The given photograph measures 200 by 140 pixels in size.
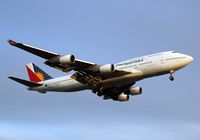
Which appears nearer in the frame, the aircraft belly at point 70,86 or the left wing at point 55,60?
the left wing at point 55,60

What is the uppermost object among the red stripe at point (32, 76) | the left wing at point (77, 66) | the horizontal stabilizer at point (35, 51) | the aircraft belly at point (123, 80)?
the red stripe at point (32, 76)

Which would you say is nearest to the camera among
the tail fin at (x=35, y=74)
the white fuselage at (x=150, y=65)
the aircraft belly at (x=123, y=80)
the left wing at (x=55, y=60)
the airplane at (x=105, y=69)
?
the left wing at (x=55, y=60)

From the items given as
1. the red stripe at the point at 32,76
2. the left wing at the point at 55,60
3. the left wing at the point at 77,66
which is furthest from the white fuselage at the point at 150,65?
the red stripe at the point at 32,76

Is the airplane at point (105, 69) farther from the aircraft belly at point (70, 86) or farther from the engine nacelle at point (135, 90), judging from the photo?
the engine nacelle at point (135, 90)

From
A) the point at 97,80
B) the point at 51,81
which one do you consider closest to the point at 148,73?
the point at 97,80

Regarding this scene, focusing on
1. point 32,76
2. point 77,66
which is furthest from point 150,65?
point 32,76

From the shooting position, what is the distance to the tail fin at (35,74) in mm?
70625

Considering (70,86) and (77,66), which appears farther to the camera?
(70,86)

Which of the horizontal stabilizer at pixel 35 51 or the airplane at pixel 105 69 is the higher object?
the horizontal stabilizer at pixel 35 51

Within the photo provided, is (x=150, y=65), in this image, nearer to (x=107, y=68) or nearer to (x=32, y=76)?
(x=107, y=68)

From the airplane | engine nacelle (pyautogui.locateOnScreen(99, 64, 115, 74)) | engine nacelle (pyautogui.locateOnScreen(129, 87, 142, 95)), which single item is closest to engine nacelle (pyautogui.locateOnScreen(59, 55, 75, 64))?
the airplane

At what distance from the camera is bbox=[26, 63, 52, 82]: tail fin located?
70625 mm

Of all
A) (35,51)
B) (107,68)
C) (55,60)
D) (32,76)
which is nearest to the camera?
(35,51)

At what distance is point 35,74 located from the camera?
7175 cm
